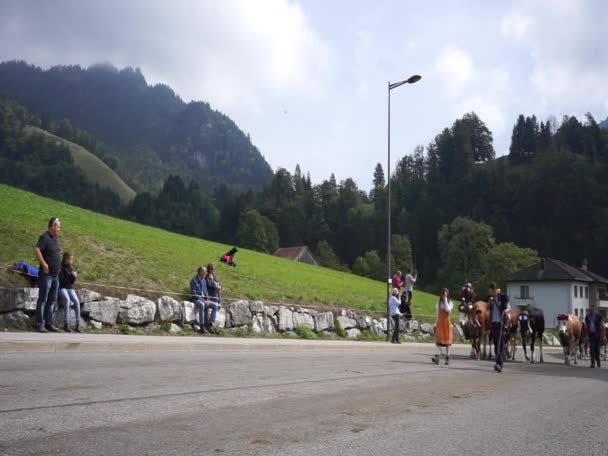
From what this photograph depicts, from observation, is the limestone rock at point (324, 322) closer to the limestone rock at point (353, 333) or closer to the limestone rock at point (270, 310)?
the limestone rock at point (353, 333)

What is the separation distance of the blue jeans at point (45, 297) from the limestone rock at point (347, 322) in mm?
14428

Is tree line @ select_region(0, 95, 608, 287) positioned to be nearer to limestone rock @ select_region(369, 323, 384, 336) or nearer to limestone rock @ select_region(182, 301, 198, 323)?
limestone rock @ select_region(369, 323, 384, 336)

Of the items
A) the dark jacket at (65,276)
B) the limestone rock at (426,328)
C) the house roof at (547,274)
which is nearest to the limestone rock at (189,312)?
the dark jacket at (65,276)

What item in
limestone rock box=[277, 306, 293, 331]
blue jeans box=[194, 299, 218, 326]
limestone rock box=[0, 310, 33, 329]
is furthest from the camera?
limestone rock box=[277, 306, 293, 331]

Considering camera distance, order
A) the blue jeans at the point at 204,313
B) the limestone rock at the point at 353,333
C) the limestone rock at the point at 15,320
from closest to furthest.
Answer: the limestone rock at the point at 15,320 < the blue jeans at the point at 204,313 < the limestone rock at the point at 353,333

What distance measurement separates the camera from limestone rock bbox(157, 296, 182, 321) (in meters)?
18.7

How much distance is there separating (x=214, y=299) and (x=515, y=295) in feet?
262

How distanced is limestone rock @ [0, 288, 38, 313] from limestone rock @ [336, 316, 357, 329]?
14445 millimetres

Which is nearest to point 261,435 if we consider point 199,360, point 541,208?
point 199,360

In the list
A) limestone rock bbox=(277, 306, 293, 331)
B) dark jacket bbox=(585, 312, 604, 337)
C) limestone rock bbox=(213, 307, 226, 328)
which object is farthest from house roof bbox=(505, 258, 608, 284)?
limestone rock bbox=(213, 307, 226, 328)

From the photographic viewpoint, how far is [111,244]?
82.2 feet

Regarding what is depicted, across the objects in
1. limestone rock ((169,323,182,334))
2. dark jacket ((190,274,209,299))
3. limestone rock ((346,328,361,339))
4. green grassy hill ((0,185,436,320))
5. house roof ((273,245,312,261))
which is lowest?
limestone rock ((346,328,361,339))

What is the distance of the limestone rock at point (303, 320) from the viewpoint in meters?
24.2

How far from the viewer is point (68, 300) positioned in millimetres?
15172
